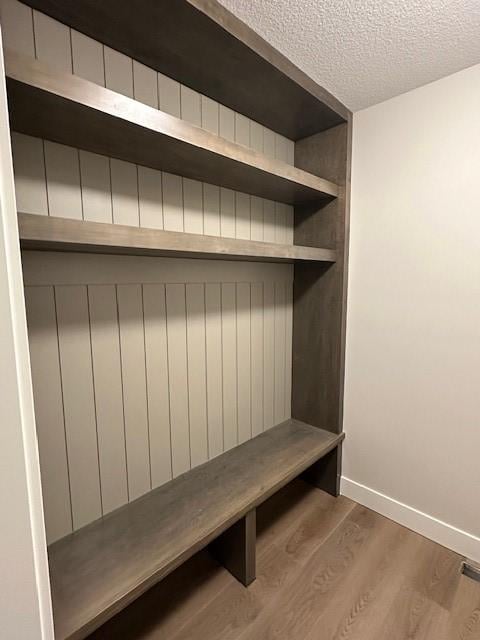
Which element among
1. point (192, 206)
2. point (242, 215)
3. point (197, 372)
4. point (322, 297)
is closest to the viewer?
point (192, 206)

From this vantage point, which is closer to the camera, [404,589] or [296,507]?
[404,589]

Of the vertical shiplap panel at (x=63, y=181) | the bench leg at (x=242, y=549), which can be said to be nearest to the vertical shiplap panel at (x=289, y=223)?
the vertical shiplap panel at (x=63, y=181)

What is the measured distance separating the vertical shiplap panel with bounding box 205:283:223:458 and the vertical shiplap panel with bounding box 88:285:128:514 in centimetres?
45

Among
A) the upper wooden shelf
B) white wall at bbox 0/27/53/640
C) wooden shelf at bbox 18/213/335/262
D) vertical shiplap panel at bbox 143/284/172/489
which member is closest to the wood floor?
vertical shiplap panel at bbox 143/284/172/489

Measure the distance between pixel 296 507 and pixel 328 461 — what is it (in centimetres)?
33

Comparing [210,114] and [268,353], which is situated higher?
[210,114]

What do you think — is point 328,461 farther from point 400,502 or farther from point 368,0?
point 368,0

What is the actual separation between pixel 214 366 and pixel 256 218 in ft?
2.70

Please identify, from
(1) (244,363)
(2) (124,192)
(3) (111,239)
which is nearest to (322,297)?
(1) (244,363)

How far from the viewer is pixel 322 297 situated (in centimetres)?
191

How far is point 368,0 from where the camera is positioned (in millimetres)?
1058

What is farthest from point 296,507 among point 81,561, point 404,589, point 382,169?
point 382,169

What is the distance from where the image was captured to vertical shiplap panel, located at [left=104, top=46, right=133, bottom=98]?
3.83ft

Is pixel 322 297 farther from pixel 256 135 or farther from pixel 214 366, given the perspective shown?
pixel 256 135
